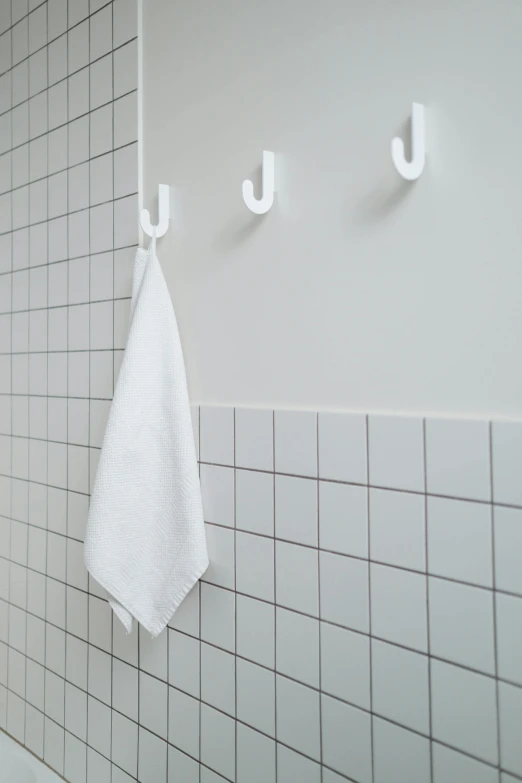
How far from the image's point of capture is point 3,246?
1.72 metres

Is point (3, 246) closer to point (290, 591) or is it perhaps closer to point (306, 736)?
point (290, 591)

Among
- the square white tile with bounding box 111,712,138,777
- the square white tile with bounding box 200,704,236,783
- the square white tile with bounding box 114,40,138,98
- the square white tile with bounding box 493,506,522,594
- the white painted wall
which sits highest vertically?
the square white tile with bounding box 114,40,138,98

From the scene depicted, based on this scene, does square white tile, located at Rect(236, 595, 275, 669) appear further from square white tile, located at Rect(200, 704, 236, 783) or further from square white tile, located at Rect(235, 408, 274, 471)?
square white tile, located at Rect(235, 408, 274, 471)

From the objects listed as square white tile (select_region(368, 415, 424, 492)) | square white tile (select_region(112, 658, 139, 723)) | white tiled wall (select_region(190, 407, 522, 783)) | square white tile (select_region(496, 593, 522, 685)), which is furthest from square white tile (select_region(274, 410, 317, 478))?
square white tile (select_region(112, 658, 139, 723))

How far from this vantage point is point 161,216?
4.07 feet

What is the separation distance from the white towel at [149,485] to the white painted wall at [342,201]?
0.29 ft

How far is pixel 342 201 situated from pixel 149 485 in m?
0.66

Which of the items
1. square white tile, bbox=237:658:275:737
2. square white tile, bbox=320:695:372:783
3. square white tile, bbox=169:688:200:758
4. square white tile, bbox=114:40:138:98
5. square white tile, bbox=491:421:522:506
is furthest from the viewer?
square white tile, bbox=114:40:138:98

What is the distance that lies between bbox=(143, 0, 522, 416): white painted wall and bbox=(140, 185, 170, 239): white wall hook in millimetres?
37

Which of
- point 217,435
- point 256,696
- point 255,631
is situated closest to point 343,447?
point 217,435

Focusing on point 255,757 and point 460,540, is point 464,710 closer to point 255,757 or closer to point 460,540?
point 460,540

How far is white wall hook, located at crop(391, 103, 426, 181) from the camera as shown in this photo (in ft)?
2.80

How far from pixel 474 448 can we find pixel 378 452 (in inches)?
6.2

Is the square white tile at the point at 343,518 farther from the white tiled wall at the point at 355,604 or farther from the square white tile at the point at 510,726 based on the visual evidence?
the square white tile at the point at 510,726
